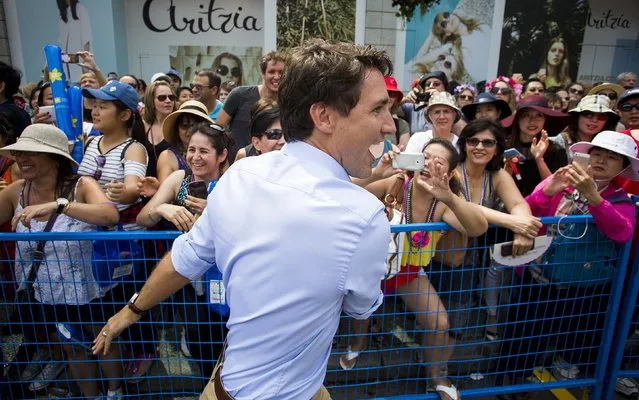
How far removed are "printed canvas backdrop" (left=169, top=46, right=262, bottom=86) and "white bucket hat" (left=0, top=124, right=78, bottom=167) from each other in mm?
11858

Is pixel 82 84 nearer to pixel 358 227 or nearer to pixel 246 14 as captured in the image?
pixel 358 227

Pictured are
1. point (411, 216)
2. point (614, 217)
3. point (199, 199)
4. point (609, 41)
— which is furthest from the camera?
point (609, 41)

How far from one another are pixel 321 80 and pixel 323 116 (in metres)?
0.10

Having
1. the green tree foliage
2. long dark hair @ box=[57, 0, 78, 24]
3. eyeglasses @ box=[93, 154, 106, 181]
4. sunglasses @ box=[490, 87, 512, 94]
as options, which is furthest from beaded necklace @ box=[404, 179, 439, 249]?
long dark hair @ box=[57, 0, 78, 24]

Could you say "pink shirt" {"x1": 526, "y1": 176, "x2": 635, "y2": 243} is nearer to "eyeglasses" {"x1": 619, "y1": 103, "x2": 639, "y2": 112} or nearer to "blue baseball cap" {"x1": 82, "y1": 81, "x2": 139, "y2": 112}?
"eyeglasses" {"x1": 619, "y1": 103, "x2": 639, "y2": 112}

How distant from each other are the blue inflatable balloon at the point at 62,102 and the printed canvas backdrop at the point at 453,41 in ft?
35.5

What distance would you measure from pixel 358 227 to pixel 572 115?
3810 mm

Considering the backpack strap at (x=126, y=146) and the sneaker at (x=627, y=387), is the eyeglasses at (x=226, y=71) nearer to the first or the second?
the backpack strap at (x=126, y=146)

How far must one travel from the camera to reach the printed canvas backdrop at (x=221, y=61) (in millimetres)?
13812

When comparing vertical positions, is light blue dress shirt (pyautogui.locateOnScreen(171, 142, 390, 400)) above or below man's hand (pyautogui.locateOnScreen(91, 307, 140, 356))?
above

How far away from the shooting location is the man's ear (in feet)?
4.03

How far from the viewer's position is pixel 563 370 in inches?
115

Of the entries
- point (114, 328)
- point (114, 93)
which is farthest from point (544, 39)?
point (114, 328)

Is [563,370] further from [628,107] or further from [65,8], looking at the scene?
[65,8]
